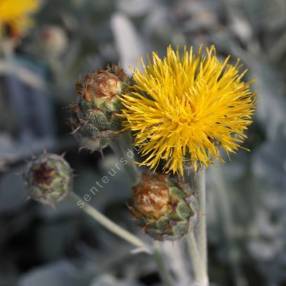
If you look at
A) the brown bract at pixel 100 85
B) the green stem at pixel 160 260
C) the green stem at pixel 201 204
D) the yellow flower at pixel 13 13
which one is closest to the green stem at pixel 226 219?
the green stem at pixel 160 260

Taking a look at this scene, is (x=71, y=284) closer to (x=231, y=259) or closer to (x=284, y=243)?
(x=231, y=259)

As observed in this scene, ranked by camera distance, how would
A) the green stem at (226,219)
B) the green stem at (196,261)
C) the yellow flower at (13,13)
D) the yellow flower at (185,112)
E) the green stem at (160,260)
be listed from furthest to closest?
the yellow flower at (13,13) → the green stem at (226,219) → the green stem at (160,260) → the green stem at (196,261) → the yellow flower at (185,112)

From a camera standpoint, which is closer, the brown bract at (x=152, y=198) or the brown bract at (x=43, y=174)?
the brown bract at (x=152, y=198)

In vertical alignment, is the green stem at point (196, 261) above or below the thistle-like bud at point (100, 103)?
below

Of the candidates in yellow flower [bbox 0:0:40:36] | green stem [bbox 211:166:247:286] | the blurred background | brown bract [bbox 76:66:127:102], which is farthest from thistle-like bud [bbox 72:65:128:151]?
yellow flower [bbox 0:0:40:36]

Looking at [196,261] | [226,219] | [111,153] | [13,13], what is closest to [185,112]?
[196,261]

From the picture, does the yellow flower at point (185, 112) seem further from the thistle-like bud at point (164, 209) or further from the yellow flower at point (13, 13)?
the yellow flower at point (13, 13)

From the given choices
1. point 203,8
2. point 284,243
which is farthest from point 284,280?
point 203,8
